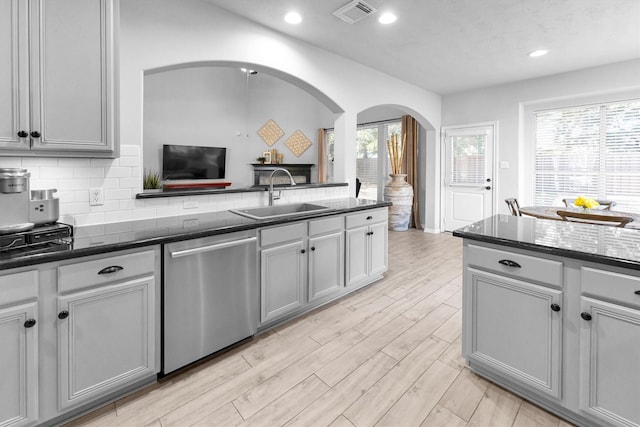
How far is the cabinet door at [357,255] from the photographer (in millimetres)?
3047

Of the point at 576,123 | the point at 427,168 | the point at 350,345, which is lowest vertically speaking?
the point at 350,345

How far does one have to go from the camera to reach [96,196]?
2145 millimetres

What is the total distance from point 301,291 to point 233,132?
5.97m

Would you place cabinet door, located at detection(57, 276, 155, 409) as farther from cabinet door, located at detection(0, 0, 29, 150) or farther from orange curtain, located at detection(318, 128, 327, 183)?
orange curtain, located at detection(318, 128, 327, 183)

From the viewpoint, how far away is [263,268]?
2.31 m

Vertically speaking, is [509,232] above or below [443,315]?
above

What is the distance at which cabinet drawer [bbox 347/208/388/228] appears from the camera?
3029 mm

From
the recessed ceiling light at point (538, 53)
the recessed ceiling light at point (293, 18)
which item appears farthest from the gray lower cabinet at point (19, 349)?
the recessed ceiling light at point (538, 53)

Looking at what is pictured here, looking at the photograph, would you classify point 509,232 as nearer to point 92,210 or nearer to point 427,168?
point 92,210

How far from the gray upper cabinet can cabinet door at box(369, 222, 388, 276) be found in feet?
7.64

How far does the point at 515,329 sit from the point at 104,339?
81.5 inches

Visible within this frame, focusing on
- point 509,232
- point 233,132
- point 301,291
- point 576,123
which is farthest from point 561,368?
point 233,132

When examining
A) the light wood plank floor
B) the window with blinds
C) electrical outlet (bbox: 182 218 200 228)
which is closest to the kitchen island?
the light wood plank floor

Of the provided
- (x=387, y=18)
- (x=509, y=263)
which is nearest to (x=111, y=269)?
(x=509, y=263)
